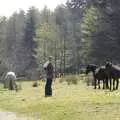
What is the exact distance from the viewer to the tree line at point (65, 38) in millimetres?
62500

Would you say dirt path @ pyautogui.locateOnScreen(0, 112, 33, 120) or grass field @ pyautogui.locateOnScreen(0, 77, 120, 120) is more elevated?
grass field @ pyautogui.locateOnScreen(0, 77, 120, 120)

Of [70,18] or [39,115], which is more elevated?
[70,18]

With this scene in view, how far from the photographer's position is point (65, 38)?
94125 mm

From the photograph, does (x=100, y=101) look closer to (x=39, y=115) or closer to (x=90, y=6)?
(x=39, y=115)

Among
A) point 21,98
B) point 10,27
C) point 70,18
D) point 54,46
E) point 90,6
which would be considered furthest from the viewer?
point 10,27

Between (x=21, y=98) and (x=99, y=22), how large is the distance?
131ft

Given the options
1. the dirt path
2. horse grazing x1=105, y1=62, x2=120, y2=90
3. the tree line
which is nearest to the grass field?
the dirt path

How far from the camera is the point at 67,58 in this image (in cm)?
8912

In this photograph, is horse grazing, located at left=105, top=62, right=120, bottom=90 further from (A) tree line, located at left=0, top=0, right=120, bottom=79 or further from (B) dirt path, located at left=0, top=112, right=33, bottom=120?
(A) tree line, located at left=0, top=0, right=120, bottom=79

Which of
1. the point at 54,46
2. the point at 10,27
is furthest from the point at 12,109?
the point at 10,27

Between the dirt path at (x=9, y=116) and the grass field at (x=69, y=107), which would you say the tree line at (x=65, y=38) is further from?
the dirt path at (x=9, y=116)

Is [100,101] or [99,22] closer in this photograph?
[100,101]

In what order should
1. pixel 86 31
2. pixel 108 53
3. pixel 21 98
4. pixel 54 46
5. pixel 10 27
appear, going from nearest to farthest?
pixel 21 98
pixel 108 53
pixel 86 31
pixel 54 46
pixel 10 27

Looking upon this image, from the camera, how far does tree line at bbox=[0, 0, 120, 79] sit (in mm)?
62500
